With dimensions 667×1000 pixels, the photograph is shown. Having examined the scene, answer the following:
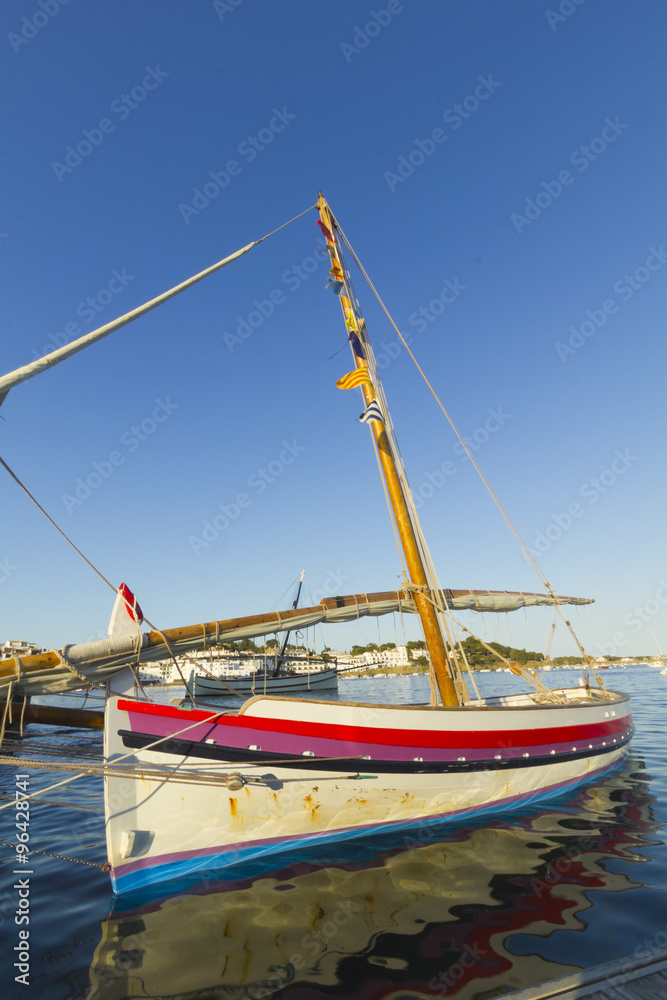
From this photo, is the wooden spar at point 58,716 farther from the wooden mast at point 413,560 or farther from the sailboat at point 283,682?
the sailboat at point 283,682

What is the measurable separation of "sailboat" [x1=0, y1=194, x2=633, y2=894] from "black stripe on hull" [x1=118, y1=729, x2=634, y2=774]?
0.02m

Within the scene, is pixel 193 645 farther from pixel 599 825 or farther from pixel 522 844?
pixel 599 825

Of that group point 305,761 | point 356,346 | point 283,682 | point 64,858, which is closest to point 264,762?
point 305,761

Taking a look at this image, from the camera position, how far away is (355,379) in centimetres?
1198

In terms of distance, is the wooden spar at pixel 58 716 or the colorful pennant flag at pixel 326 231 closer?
the wooden spar at pixel 58 716

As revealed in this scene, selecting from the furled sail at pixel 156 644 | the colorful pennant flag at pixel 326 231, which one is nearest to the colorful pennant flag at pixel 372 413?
the furled sail at pixel 156 644

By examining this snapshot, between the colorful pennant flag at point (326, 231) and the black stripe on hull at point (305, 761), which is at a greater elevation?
the colorful pennant flag at point (326, 231)

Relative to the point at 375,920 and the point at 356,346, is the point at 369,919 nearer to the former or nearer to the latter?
the point at 375,920

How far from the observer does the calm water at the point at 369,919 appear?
4.09 m

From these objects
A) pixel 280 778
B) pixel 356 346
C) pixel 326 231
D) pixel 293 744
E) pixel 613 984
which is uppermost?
pixel 326 231

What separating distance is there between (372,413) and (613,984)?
9782 millimetres

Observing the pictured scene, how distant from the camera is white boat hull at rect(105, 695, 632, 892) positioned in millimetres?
6267

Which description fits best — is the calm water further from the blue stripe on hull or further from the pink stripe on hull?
the pink stripe on hull

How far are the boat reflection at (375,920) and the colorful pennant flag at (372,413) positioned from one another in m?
8.40
